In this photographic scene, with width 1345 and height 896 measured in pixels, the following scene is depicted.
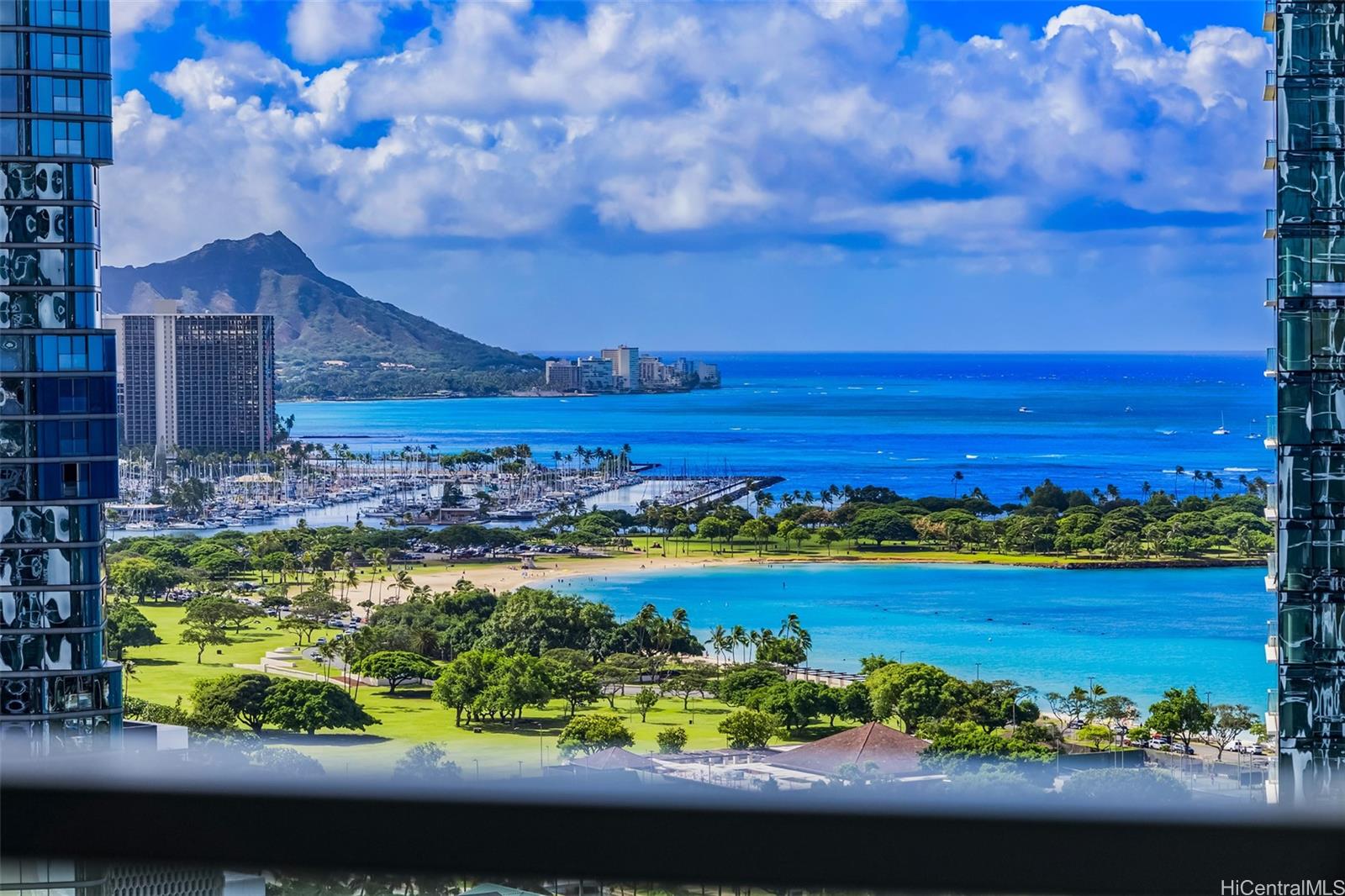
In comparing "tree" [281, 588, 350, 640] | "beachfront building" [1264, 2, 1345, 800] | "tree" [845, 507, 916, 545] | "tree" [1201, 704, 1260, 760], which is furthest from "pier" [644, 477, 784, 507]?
"beachfront building" [1264, 2, 1345, 800]

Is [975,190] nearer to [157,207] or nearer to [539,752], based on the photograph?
[157,207]

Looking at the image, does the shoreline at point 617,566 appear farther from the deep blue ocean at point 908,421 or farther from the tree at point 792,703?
the tree at point 792,703

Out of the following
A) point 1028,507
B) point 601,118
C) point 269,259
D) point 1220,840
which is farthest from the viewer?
point 601,118

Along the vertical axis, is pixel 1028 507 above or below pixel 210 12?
below

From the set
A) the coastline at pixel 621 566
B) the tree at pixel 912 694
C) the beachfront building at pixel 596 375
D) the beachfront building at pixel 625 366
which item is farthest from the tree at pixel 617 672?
the beachfront building at pixel 625 366

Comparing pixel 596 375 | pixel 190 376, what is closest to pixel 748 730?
pixel 190 376

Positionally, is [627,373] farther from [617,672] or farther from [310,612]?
[617,672]

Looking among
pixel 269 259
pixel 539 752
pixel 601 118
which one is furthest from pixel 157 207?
pixel 539 752
